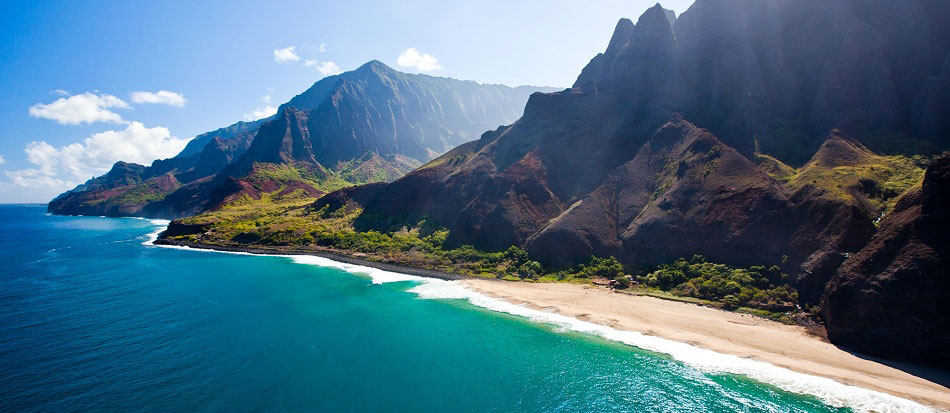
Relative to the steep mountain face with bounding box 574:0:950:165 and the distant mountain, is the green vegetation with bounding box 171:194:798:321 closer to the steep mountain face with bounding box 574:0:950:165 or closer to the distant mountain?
the distant mountain

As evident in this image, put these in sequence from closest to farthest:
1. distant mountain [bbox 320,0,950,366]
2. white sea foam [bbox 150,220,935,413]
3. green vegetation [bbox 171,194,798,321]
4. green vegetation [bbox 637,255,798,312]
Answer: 1. white sea foam [bbox 150,220,935,413]
2. green vegetation [bbox 637,255,798,312]
3. green vegetation [bbox 171,194,798,321]
4. distant mountain [bbox 320,0,950,366]

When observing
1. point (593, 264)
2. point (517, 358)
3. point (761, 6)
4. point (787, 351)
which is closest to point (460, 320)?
point (517, 358)

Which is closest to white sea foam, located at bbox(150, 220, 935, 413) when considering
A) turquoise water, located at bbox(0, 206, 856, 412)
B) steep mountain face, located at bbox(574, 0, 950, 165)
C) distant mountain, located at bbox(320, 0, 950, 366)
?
turquoise water, located at bbox(0, 206, 856, 412)

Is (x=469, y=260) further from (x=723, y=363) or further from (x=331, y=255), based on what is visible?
(x=723, y=363)

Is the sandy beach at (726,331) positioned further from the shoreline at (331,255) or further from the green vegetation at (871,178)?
the green vegetation at (871,178)

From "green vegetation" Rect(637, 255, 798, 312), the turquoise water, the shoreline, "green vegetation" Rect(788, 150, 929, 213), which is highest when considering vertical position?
"green vegetation" Rect(788, 150, 929, 213)

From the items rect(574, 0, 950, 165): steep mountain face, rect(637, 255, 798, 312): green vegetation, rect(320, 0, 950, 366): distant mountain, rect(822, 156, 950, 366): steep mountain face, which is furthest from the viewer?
rect(574, 0, 950, 165): steep mountain face

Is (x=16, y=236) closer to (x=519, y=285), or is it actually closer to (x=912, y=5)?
(x=519, y=285)
